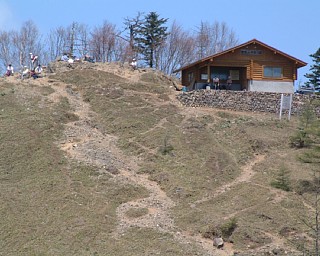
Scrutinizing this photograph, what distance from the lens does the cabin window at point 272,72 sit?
39.7 metres

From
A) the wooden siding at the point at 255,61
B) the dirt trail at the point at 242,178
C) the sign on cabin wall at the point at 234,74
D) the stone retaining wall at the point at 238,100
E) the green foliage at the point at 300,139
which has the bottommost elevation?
the dirt trail at the point at 242,178

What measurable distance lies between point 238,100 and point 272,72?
477cm

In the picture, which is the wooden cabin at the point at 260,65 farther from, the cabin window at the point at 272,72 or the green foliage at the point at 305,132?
the green foliage at the point at 305,132

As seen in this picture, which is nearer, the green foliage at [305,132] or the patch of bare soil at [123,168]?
the patch of bare soil at [123,168]

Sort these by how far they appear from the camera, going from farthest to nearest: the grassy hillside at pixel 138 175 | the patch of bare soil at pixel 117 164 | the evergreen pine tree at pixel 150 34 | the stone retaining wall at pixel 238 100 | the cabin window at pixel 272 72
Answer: the evergreen pine tree at pixel 150 34 < the cabin window at pixel 272 72 < the stone retaining wall at pixel 238 100 < the patch of bare soil at pixel 117 164 < the grassy hillside at pixel 138 175

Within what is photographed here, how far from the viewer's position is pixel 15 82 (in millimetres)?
38938

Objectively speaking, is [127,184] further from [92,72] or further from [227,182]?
[92,72]

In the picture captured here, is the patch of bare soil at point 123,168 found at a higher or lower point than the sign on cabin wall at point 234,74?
lower

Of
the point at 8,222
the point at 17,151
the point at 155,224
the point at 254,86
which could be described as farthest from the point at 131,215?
the point at 254,86

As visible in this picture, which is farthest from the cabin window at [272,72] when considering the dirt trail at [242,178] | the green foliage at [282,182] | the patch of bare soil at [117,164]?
the green foliage at [282,182]

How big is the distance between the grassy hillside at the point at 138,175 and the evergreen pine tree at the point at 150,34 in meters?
20.7

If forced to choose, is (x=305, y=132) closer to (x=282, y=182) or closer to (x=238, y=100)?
(x=282, y=182)

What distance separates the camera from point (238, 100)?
36.7m

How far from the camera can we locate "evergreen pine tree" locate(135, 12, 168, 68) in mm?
58900
